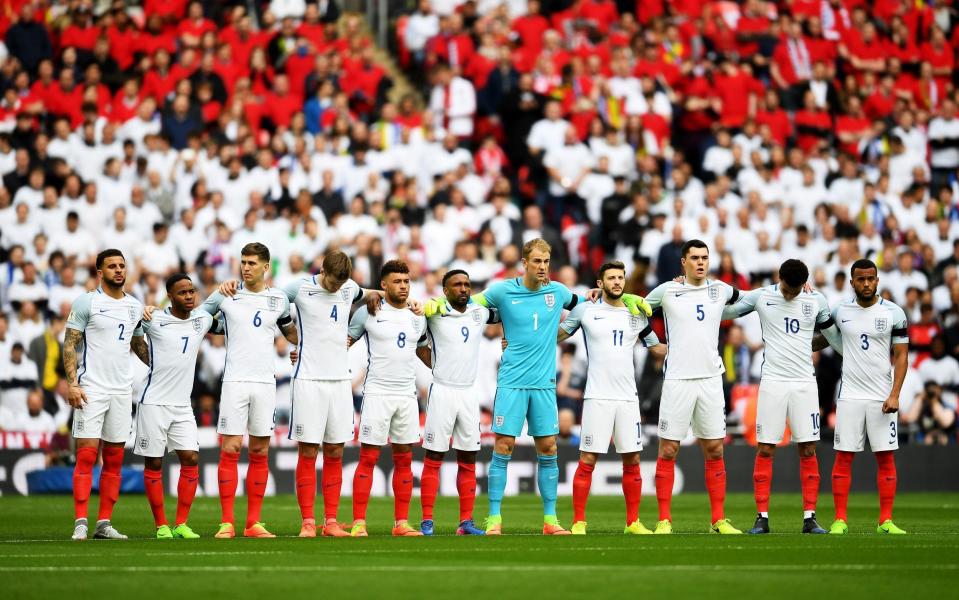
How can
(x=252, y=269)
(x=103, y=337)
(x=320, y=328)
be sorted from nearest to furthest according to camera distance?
1. (x=252, y=269)
2. (x=103, y=337)
3. (x=320, y=328)

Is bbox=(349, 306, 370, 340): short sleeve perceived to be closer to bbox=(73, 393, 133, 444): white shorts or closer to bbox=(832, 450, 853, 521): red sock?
bbox=(73, 393, 133, 444): white shorts

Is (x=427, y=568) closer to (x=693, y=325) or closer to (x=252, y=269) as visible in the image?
(x=252, y=269)

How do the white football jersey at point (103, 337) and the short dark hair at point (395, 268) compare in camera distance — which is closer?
the white football jersey at point (103, 337)

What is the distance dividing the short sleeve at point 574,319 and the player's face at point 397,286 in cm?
169

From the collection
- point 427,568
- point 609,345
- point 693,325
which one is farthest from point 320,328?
point 427,568

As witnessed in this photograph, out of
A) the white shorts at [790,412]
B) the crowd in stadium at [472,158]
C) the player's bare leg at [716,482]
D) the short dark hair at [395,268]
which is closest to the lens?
the player's bare leg at [716,482]

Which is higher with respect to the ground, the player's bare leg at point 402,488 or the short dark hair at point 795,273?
the short dark hair at point 795,273

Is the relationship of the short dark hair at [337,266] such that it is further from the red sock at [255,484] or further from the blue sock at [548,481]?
the blue sock at [548,481]

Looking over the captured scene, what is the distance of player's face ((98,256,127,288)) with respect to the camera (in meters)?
15.5

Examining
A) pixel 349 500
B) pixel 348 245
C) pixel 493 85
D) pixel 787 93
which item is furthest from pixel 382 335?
pixel 787 93

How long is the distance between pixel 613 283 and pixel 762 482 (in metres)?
2.53

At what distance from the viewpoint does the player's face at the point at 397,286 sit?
51.7 feet

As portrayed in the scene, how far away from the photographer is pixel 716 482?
15.8 metres

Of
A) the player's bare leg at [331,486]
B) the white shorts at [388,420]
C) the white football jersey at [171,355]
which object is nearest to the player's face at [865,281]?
the white shorts at [388,420]
